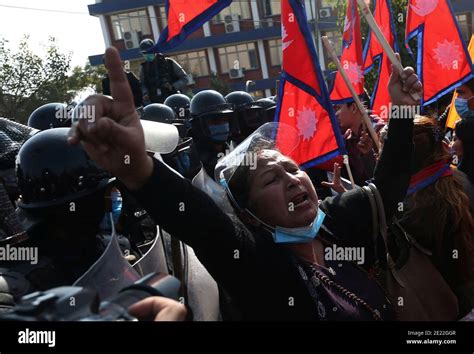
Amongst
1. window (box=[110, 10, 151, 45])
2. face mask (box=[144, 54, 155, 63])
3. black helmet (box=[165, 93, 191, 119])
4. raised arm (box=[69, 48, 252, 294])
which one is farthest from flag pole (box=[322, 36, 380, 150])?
window (box=[110, 10, 151, 45])

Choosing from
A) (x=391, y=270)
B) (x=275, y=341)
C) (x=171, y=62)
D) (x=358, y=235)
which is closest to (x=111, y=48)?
(x=275, y=341)

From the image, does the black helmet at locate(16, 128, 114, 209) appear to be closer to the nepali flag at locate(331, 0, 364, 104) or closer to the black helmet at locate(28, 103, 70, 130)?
the black helmet at locate(28, 103, 70, 130)

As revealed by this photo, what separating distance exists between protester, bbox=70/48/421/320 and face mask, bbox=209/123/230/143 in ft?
6.68

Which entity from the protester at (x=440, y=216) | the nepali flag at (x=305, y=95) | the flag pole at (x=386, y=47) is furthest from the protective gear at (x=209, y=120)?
the protester at (x=440, y=216)

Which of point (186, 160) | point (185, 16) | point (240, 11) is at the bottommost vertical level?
point (186, 160)

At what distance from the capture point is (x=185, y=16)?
121 inches

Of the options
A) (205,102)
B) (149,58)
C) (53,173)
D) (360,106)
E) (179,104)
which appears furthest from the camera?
(149,58)

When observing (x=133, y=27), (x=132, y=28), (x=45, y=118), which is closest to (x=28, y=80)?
(x=45, y=118)

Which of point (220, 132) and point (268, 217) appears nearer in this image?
point (268, 217)

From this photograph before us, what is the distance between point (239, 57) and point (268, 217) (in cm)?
2905

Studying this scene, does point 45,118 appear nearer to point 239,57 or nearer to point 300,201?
point 300,201

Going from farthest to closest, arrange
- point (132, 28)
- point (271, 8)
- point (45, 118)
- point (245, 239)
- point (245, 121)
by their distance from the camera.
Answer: point (271, 8) → point (132, 28) → point (245, 121) → point (45, 118) → point (245, 239)

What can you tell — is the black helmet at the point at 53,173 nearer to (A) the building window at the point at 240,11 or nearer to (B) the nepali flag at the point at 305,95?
(B) the nepali flag at the point at 305,95

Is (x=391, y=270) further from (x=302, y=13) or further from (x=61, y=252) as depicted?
(x=302, y=13)
